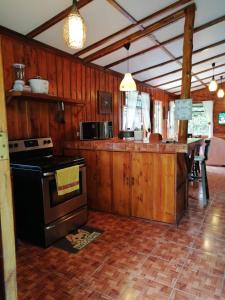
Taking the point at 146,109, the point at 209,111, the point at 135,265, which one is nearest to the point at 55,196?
the point at 135,265

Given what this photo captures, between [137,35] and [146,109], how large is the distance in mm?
2902

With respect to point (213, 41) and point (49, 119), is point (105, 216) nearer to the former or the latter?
point (49, 119)

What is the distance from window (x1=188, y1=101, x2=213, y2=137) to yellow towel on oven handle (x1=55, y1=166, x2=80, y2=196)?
7.04 metres

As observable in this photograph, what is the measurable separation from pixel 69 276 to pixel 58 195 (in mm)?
750

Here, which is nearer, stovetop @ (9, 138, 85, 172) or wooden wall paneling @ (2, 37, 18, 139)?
stovetop @ (9, 138, 85, 172)

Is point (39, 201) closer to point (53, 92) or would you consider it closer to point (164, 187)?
point (164, 187)

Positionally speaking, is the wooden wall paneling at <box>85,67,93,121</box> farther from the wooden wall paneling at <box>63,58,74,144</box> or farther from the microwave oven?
the microwave oven

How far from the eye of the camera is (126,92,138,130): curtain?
4.99m

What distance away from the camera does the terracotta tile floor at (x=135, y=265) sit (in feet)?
5.11

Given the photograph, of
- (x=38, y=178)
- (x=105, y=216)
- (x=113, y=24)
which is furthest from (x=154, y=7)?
(x=105, y=216)

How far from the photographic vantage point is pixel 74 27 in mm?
1692

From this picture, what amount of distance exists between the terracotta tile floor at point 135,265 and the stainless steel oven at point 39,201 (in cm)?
16

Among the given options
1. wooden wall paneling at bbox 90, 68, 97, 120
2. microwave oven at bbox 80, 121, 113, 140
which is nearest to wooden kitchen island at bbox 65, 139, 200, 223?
microwave oven at bbox 80, 121, 113, 140

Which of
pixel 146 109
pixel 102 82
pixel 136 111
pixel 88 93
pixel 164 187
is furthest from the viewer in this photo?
pixel 146 109
